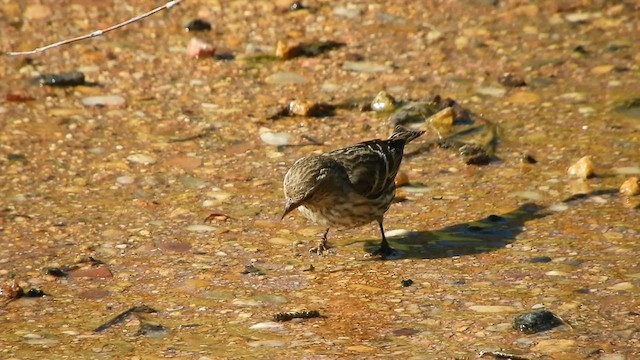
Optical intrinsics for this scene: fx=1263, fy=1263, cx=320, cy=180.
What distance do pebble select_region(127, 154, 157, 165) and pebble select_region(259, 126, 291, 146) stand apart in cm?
89

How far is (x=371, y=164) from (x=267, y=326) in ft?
6.45

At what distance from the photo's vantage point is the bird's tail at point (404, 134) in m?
8.75

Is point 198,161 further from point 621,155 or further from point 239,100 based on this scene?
point 621,155

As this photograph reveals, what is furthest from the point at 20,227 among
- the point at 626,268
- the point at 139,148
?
the point at 626,268

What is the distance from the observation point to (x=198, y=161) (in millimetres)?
9180

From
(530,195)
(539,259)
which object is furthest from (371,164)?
(539,259)

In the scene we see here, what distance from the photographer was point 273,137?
959 cm

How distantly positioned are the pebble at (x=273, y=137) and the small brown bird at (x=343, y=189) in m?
1.11

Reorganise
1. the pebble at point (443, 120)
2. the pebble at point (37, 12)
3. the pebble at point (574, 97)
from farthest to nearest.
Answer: the pebble at point (37, 12) → the pebble at point (574, 97) → the pebble at point (443, 120)

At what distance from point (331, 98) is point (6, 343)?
4307mm

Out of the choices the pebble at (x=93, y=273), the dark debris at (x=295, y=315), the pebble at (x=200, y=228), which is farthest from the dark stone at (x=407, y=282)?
the pebble at (x=93, y=273)

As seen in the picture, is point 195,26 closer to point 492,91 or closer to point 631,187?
point 492,91

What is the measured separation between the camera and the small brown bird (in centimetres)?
793

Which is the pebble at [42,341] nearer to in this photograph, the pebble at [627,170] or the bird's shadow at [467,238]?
the bird's shadow at [467,238]
